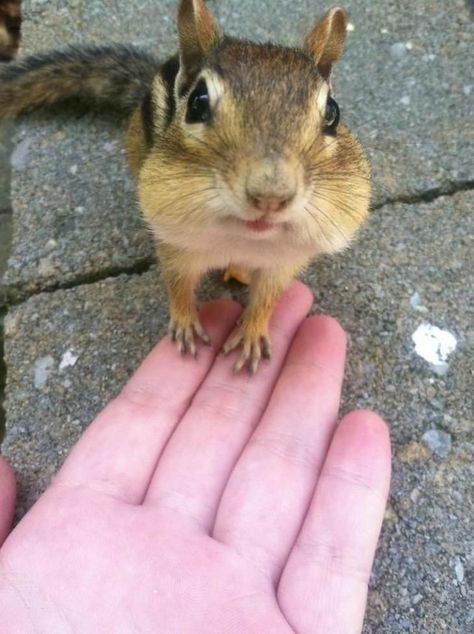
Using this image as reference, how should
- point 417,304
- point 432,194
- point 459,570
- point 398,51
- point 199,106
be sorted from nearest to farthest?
point 199,106 → point 459,570 → point 417,304 → point 432,194 → point 398,51

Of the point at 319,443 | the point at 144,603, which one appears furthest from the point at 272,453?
the point at 144,603

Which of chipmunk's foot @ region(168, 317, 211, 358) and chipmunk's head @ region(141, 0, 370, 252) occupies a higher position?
chipmunk's head @ region(141, 0, 370, 252)

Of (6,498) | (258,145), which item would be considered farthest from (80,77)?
(6,498)

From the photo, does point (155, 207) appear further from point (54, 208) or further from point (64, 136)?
point (64, 136)

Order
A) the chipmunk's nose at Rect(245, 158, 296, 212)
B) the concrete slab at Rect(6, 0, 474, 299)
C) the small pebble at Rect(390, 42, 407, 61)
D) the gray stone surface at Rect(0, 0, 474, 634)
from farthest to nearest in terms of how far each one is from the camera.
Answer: the small pebble at Rect(390, 42, 407, 61) < the concrete slab at Rect(6, 0, 474, 299) < the gray stone surface at Rect(0, 0, 474, 634) < the chipmunk's nose at Rect(245, 158, 296, 212)

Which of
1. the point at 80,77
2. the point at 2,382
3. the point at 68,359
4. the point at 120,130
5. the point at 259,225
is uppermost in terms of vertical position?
the point at 259,225

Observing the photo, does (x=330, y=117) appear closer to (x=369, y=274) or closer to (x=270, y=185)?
(x=270, y=185)

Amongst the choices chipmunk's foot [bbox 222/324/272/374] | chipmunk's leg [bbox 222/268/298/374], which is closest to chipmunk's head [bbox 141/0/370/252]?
chipmunk's leg [bbox 222/268/298/374]

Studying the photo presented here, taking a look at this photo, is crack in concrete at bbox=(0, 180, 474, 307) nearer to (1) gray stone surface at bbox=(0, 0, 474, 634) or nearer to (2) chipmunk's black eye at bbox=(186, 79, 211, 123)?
(1) gray stone surface at bbox=(0, 0, 474, 634)
